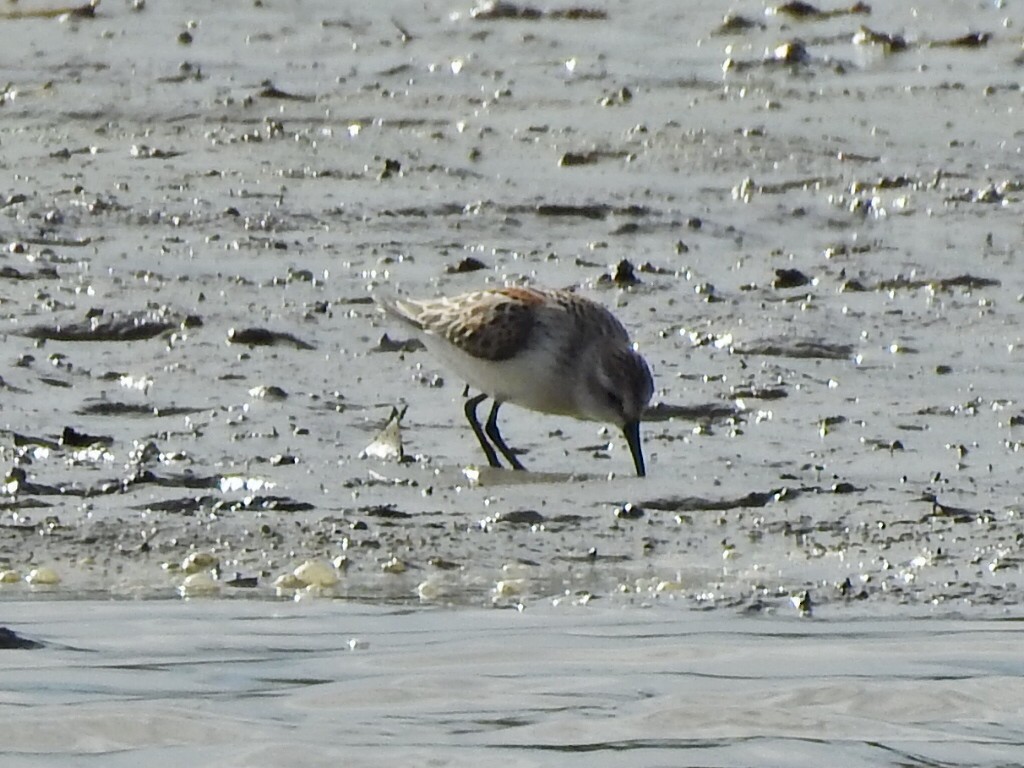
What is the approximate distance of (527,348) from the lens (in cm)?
898

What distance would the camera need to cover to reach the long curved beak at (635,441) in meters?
8.22

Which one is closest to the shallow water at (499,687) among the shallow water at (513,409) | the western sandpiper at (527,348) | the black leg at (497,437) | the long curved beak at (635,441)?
the shallow water at (513,409)

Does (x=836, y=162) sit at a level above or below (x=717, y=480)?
above

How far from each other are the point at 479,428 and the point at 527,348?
0.39m

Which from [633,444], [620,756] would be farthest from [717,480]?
[620,756]

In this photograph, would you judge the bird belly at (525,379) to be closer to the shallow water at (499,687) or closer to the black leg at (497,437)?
the black leg at (497,437)

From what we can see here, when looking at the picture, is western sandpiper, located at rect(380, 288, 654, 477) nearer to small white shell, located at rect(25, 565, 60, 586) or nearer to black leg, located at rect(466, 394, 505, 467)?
black leg, located at rect(466, 394, 505, 467)

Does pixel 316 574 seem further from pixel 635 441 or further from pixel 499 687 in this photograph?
pixel 635 441

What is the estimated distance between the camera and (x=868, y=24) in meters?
16.2

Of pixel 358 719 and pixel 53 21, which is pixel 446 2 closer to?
pixel 53 21

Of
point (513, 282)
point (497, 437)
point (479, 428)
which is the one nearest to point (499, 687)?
point (497, 437)

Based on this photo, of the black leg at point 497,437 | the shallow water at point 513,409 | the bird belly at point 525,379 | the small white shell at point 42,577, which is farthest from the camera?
the bird belly at point 525,379

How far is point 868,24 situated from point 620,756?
11270mm

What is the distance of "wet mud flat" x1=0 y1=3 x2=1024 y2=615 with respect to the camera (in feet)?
23.9
